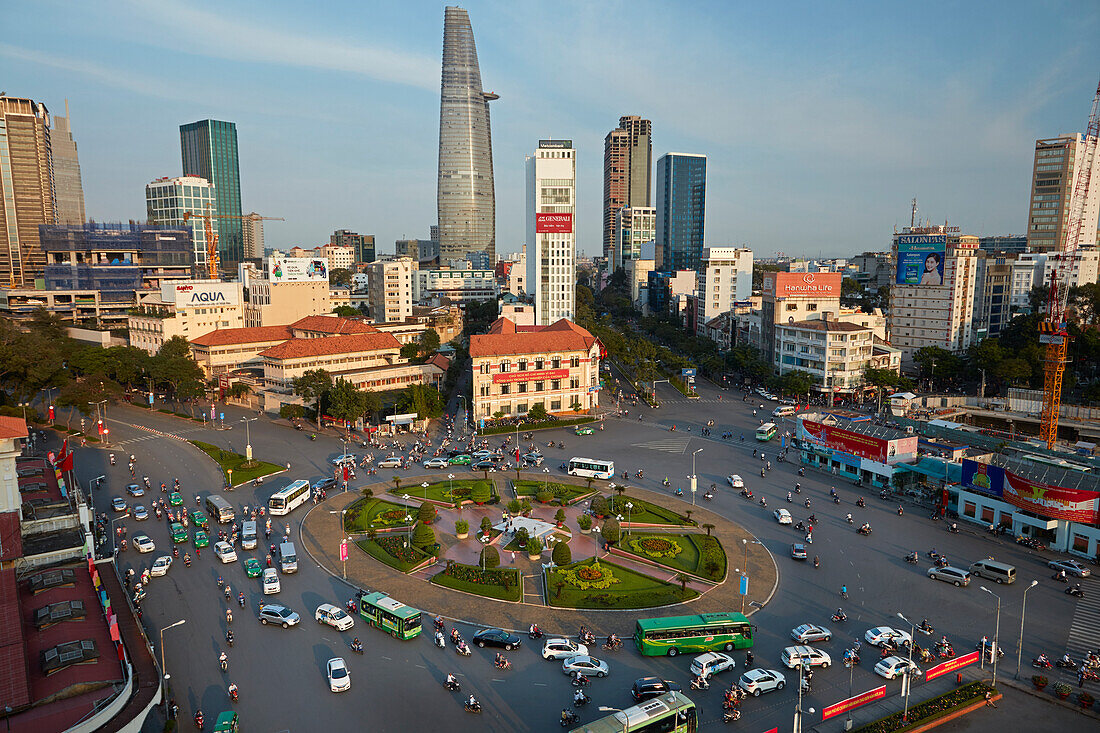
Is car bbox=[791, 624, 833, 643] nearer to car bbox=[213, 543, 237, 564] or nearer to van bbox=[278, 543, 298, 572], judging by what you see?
van bbox=[278, 543, 298, 572]

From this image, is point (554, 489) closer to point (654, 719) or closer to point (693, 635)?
point (693, 635)

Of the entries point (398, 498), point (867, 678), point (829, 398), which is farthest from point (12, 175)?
point (867, 678)

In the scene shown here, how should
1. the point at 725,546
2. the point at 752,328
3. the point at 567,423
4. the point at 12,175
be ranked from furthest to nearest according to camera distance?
1. the point at 12,175
2. the point at 752,328
3. the point at 567,423
4. the point at 725,546

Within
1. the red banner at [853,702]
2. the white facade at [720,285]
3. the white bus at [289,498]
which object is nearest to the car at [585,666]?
the red banner at [853,702]

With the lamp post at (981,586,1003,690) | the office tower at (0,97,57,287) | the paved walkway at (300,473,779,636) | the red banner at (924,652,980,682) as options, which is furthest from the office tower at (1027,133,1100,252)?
the office tower at (0,97,57,287)

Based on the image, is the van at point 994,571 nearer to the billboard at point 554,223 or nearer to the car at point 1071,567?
the car at point 1071,567

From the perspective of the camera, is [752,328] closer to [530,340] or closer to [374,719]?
[530,340]

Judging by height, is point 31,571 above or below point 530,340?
below
